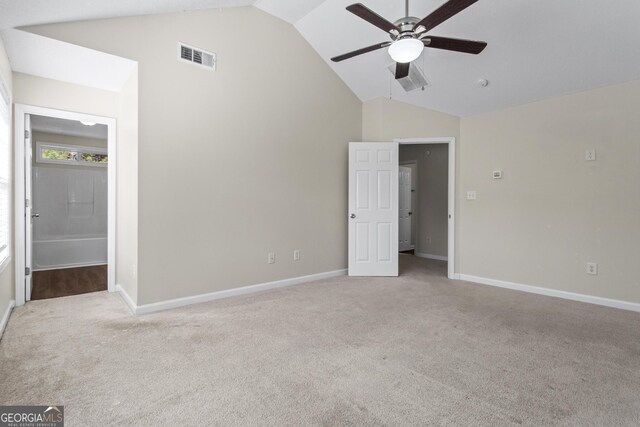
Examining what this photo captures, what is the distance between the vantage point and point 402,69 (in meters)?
2.92

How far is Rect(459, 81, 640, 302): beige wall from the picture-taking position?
339 cm

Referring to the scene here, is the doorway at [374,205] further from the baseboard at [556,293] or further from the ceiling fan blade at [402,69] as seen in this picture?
the ceiling fan blade at [402,69]

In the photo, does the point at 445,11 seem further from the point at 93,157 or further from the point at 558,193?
the point at 93,157

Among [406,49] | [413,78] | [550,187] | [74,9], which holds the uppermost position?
[74,9]

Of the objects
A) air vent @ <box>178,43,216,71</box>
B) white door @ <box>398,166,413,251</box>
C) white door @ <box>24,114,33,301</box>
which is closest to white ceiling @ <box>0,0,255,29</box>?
air vent @ <box>178,43,216,71</box>

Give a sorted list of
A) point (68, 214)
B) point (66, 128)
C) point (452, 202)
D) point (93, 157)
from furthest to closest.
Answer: point (93, 157), point (68, 214), point (66, 128), point (452, 202)

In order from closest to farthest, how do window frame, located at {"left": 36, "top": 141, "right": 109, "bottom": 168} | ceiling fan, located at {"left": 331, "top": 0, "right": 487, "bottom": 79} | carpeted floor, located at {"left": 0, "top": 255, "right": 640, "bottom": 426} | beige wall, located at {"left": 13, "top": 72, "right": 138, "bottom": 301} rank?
carpeted floor, located at {"left": 0, "top": 255, "right": 640, "bottom": 426} < ceiling fan, located at {"left": 331, "top": 0, "right": 487, "bottom": 79} < beige wall, located at {"left": 13, "top": 72, "right": 138, "bottom": 301} < window frame, located at {"left": 36, "top": 141, "right": 109, "bottom": 168}

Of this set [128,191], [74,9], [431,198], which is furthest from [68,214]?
[431,198]

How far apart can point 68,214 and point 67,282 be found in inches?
91.7

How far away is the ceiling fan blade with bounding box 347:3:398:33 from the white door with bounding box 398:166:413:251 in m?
4.91

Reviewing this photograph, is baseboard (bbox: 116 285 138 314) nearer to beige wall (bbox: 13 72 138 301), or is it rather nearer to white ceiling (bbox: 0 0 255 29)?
beige wall (bbox: 13 72 138 301)

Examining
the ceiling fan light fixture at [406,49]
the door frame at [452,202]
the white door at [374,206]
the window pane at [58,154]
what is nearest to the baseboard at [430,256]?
the door frame at [452,202]

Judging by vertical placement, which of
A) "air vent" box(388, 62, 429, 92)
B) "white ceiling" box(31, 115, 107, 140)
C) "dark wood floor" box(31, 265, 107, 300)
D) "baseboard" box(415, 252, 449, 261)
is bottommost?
"dark wood floor" box(31, 265, 107, 300)

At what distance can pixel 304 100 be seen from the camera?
441cm
